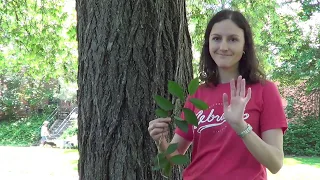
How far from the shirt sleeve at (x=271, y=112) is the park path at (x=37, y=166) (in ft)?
27.2

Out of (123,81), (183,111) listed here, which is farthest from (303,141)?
(183,111)

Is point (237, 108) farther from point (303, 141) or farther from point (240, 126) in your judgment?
point (303, 141)

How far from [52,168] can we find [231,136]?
10.2m

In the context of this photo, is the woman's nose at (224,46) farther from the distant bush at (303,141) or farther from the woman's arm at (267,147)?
the distant bush at (303,141)

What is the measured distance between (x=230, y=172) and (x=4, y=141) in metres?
19.5

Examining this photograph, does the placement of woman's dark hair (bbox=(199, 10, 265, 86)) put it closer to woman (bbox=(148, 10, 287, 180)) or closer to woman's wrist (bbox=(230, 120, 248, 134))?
woman (bbox=(148, 10, 287, 180))

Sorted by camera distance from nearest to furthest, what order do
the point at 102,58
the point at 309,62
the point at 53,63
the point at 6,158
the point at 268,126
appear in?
1. the point at 268,126
2. the point at 102,58
3. the point at 53,63
4. the point at 6,158
5. the point at 309,62

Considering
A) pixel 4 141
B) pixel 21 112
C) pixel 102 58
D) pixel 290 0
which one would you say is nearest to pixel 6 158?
pixel 4 141

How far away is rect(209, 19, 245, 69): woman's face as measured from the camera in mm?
1710

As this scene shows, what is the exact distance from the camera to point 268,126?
1.60 m

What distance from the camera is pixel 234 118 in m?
1.47

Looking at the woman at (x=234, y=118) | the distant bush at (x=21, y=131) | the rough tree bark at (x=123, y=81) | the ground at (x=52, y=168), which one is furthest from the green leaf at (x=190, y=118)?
the distant bush at (x=21, y=131)

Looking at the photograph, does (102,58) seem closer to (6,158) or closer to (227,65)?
(227,65)

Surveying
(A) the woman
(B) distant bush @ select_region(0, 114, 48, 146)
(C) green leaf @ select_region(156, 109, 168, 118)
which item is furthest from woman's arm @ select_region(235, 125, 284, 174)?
(B) distant bush @ select_region(0, 114, 48, 146)
